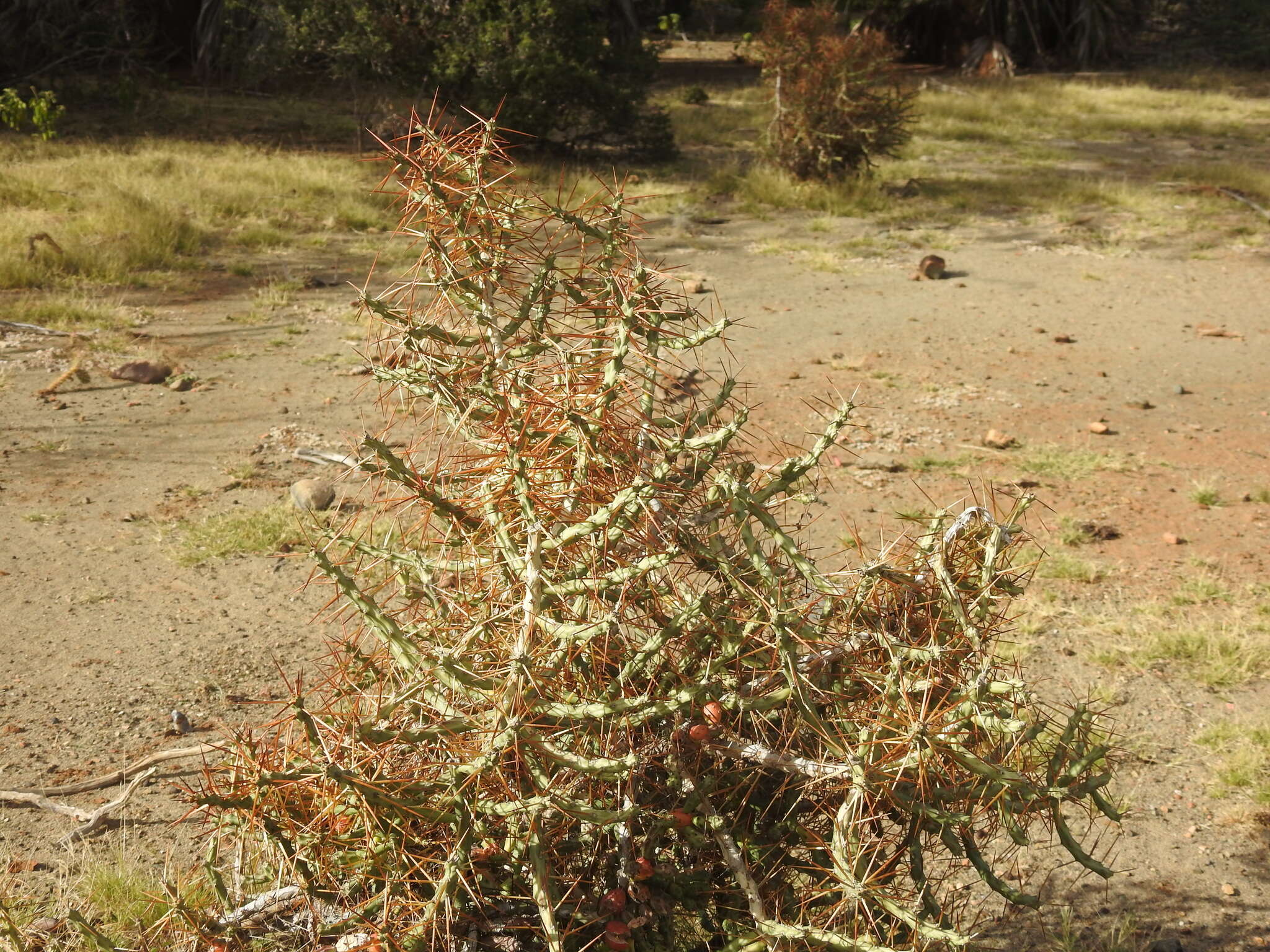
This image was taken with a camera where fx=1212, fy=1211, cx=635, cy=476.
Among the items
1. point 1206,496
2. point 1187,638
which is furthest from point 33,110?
point 1187,638

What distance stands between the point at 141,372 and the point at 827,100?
24.0 ft

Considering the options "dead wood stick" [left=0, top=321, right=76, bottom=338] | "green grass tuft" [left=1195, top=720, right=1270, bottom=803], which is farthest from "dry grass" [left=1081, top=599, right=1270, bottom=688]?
"dead wood stick" [left=0, top=321, right=76, bottom=338]

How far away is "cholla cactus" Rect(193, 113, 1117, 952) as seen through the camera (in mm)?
1660

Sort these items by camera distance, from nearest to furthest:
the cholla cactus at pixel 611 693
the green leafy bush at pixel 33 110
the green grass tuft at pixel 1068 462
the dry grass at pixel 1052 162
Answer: the cholla cactus at pixel 611 693 < the green grass tuft at pixel 1068 462 < the green leafy bush at pixel 33 110 < the dry grass at pixel 1052 162

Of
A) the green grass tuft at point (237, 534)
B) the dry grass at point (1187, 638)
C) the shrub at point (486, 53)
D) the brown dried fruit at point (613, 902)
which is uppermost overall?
the shrub at point (486, 53)

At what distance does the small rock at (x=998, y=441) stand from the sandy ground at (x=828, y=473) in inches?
2.9

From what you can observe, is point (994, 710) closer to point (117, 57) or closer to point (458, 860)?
point (458, 860)

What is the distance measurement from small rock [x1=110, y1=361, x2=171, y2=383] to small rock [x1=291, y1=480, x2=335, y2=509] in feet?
6.05

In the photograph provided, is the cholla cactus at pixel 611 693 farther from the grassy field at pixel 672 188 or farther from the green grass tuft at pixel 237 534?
the grassy field at pixel 672 188

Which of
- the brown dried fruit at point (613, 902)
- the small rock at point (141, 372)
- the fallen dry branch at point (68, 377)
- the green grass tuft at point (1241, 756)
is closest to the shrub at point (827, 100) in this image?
the small rock at point (141, 372)

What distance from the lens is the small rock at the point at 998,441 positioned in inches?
226

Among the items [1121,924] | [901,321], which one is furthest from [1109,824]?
[901,321]

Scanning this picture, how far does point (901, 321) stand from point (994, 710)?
6.33 meters

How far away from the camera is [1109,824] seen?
3.10 meters
